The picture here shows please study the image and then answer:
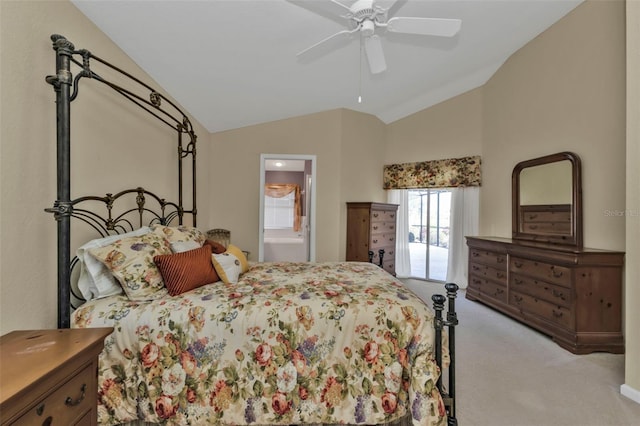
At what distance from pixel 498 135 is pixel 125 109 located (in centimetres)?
463

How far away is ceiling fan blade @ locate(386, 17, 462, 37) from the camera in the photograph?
6.15ft

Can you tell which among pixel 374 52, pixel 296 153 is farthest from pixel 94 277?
pixel 296 153

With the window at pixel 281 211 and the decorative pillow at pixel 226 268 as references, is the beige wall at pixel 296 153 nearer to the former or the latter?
the decorative pillow at pixel 226 268

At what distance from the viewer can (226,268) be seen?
Answer: 198 centimetres

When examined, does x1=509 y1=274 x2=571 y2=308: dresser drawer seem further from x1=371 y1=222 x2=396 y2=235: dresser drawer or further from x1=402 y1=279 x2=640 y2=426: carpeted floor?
x1=371 y1=222 x2=396 y2=235: dresser drawer

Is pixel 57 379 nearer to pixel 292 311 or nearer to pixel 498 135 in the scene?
pixel 292 311

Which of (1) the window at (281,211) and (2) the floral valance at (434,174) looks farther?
(1) the window at (281,211)

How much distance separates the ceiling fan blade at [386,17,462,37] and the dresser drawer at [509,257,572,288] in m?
2.44

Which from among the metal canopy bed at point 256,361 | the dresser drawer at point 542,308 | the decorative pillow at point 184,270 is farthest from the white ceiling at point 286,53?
the dresser drawer at point 542,308

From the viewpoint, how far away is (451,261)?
466 cm

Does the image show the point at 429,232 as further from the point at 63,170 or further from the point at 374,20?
the point at 63,170

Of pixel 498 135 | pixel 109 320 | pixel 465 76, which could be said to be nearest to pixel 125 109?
pixel 109 320

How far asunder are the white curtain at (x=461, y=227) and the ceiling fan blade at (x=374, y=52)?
2.97 meters

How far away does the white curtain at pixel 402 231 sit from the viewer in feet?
16.7
